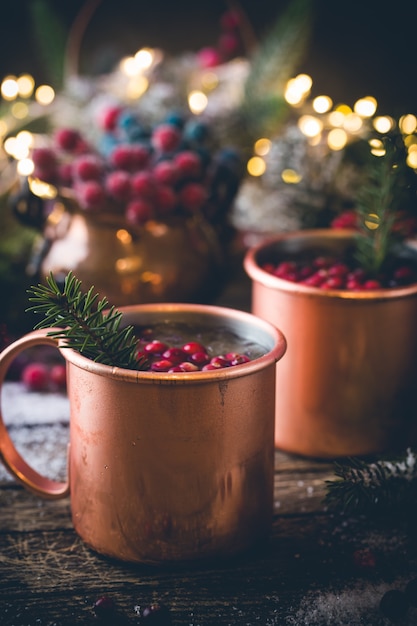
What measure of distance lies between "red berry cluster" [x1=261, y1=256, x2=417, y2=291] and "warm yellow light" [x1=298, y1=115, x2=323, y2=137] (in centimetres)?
45

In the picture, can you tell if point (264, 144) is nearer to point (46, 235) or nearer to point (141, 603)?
point (46, 235)

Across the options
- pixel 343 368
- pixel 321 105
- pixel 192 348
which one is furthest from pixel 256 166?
pixel 192 348

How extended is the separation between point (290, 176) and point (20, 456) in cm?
75

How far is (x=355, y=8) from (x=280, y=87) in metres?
0.39

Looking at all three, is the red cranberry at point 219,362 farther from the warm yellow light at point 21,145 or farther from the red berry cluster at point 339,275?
the warm yellow light at point 21,145

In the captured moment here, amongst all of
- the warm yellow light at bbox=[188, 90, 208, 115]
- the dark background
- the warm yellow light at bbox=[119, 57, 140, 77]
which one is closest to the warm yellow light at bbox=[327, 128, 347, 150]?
the warm yellow light at bbox=[188, 90, 208, 115]

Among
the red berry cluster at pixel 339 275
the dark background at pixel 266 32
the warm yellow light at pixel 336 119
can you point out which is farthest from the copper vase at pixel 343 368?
the dark background at pixel 266 32

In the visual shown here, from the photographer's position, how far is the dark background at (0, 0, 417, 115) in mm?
1715

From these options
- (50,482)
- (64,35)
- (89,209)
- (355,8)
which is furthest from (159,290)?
(355,8)

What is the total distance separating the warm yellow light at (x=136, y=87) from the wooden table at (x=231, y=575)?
800mm

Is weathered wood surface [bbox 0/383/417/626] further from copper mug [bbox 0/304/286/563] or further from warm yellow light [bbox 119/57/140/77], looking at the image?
warm yellow light [bbox 119/57/140/77]

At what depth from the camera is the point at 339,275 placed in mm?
923

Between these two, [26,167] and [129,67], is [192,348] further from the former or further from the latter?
[129,67]

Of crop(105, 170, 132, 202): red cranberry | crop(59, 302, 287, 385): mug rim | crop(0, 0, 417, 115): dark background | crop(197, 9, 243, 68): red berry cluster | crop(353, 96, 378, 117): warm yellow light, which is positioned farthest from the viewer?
crop(0, 0, 417, 115): dark background
